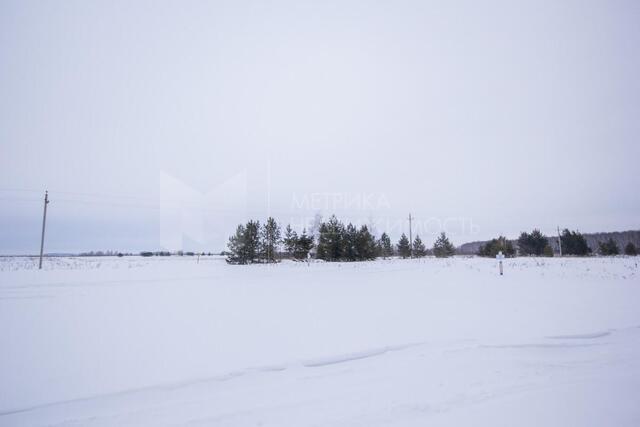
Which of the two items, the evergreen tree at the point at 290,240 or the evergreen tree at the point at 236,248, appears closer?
the evergreen tree at the point at 236,248

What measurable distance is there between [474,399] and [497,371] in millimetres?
967

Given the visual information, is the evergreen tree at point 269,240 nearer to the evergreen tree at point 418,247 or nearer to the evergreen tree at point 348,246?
the evergreen tree at point 348,246

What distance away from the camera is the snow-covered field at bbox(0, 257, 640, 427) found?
270cm

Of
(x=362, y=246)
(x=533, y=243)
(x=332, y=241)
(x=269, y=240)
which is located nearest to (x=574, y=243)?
(x=533, y=243)

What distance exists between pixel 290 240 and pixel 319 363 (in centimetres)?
3682

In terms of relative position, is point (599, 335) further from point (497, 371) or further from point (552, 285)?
point (552, 285)

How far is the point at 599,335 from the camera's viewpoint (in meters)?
4.91

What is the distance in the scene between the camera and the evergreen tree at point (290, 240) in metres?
40.1

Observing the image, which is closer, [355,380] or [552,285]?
[355,380]

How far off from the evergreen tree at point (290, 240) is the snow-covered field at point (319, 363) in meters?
32.7

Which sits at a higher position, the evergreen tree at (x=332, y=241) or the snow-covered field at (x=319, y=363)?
the evergreen tree at (x=332, y=241)

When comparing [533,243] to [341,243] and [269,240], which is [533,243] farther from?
[269,240]

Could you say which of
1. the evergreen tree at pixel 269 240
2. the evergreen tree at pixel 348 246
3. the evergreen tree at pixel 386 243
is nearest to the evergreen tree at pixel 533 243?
the evergreen tree at pixel 386 243

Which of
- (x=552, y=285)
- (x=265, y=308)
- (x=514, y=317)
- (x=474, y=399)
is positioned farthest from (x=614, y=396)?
(x=552, y=285)
